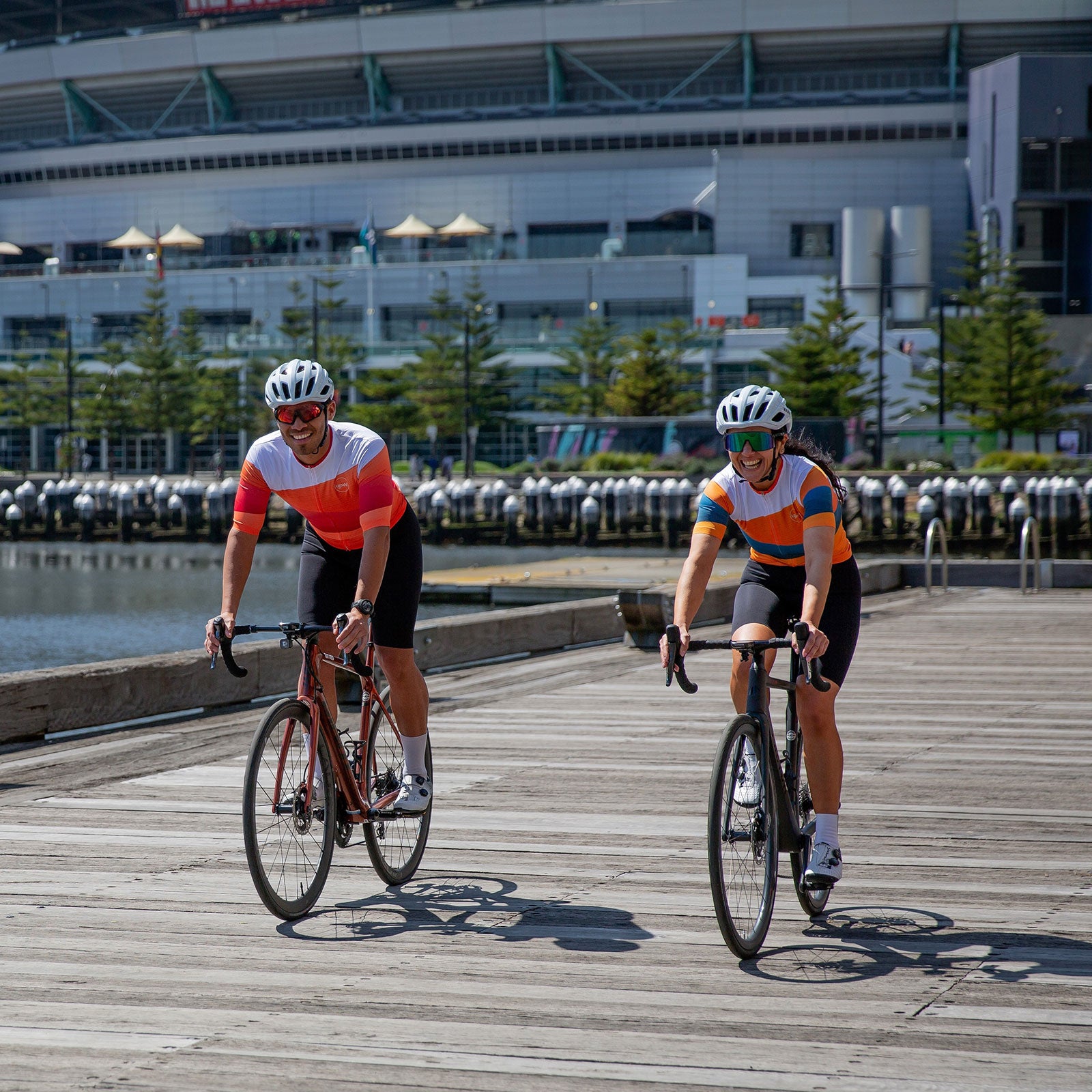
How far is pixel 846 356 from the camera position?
67438 millimetres

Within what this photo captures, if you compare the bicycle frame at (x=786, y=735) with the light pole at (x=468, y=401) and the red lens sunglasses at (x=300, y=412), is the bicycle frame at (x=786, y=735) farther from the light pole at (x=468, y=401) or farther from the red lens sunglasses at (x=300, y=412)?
the light pole at (x=468, y=401)

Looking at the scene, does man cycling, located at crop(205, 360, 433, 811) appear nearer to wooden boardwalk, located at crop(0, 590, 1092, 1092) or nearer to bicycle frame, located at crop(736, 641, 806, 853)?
wooden boardwalk, located at crop(0, 590, 1092, 1092)

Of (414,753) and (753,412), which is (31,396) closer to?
(414,753)

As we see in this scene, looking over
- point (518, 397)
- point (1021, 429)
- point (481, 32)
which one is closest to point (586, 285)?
point (518, 397)

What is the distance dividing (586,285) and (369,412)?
1935cm

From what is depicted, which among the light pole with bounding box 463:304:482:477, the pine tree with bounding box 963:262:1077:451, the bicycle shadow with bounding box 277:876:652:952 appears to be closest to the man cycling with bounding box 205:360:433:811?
the bicycle shadow with bounding box 277:876:652:952

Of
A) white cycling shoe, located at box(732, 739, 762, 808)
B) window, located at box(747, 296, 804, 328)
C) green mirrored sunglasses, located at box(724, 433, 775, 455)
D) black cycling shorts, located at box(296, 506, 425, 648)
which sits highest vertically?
window, located at box(747, 296, 804, 328)

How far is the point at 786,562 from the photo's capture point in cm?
571

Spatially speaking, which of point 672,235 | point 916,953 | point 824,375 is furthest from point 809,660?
point 672,235

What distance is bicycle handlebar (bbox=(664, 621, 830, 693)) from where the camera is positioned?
5207 millimetres

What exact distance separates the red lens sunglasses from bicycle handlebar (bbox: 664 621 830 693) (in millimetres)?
1554

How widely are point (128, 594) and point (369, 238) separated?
56325 mm

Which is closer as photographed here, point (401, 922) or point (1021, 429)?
point (401, 922)

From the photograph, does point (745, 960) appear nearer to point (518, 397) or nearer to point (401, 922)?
point (401, 922)
